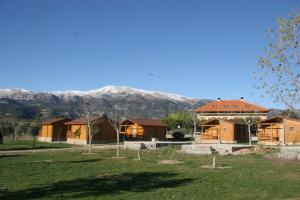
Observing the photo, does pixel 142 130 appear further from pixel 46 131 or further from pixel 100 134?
pixel 46 131

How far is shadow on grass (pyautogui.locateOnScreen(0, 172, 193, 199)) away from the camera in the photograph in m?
14.4

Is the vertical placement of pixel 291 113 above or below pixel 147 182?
above

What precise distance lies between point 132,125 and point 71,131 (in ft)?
33.1

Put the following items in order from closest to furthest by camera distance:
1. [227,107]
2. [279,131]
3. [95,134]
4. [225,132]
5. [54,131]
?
[279,131] → [95,134] → [225,132] → [54,131] → [227,107]

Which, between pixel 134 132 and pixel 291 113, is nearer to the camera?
pixel 291 113

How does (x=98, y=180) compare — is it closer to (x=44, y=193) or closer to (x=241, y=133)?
(x=44, y=193)

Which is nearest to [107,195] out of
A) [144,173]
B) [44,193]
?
[44,193]

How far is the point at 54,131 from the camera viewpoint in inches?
2559

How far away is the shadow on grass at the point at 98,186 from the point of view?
47.4ft

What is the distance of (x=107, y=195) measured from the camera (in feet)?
47.2

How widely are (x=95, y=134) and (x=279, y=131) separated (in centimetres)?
2671

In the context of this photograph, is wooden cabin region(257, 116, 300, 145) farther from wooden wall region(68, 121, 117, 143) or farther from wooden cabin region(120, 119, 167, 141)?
wooden wall region(68, 121, 117, 143)

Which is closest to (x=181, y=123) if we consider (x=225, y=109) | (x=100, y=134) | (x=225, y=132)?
(x=225, y=109)

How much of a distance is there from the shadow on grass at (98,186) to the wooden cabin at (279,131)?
3560 cm
